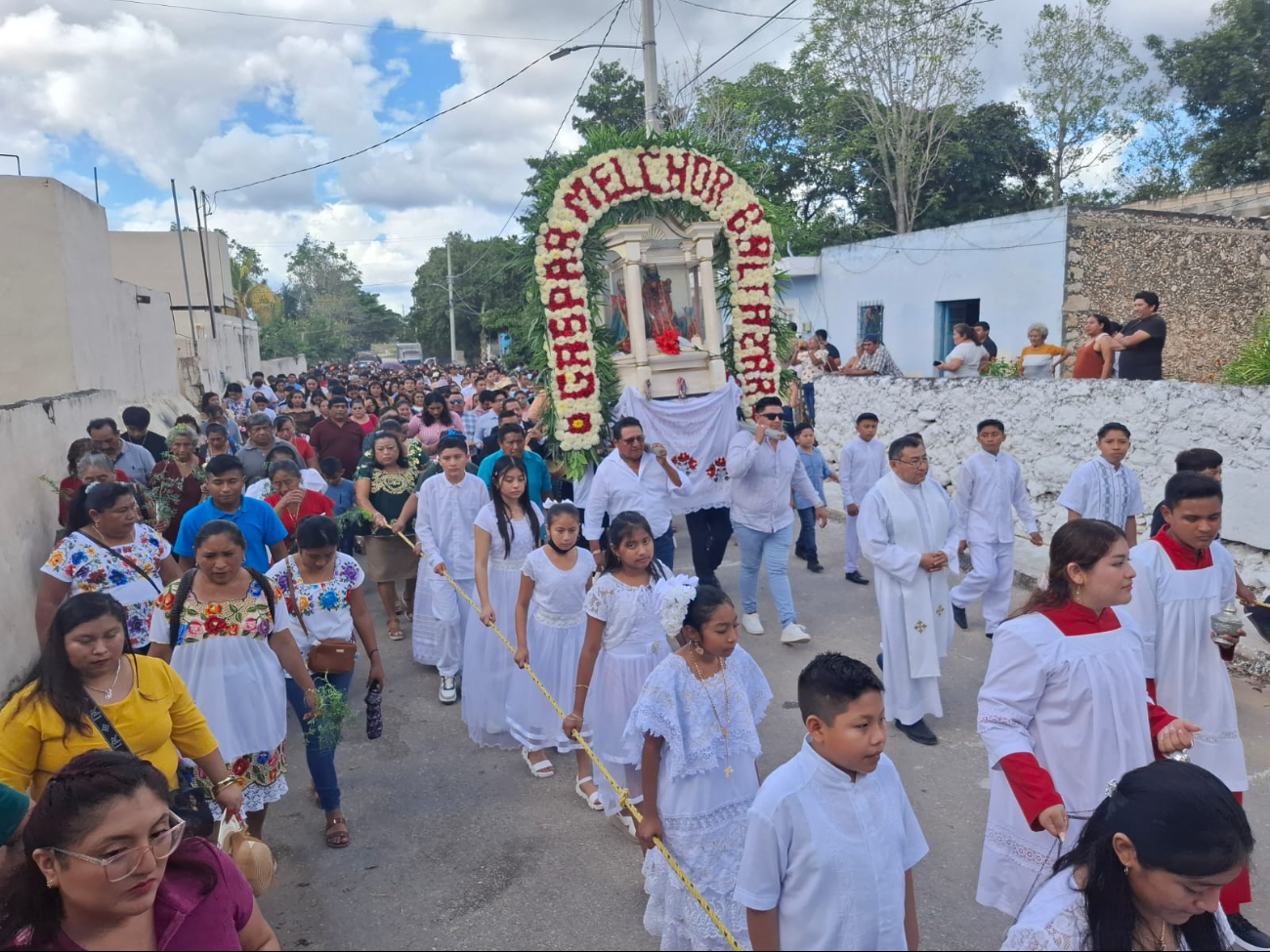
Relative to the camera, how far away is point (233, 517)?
197 inches

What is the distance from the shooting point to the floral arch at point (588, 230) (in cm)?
877

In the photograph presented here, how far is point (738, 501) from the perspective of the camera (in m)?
7.34

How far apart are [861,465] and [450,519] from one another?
13.7 ft

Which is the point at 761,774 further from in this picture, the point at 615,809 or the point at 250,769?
the point at 250,769

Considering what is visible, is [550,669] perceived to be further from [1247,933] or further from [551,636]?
[1247,933]

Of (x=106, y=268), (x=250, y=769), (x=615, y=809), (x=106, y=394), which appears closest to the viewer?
(x=250, y=769)

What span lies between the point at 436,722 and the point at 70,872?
397cm

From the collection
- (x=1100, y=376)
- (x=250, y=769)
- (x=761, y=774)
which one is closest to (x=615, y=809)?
(x=761, y=774)

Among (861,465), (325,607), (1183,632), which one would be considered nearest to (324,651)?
(325,607)

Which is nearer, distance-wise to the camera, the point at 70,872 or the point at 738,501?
the point at 70,872

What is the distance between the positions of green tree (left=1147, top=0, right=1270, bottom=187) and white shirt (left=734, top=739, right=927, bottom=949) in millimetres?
28222

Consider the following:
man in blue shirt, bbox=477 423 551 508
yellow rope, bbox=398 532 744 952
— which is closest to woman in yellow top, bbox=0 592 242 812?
yellow rope, bbox=398 532 744 952

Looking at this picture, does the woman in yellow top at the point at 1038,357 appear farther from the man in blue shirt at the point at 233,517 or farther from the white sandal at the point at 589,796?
the man in blue shirt at the point at 233,517

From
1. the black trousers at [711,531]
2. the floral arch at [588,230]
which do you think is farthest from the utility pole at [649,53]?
the black trousers at [711,531]
